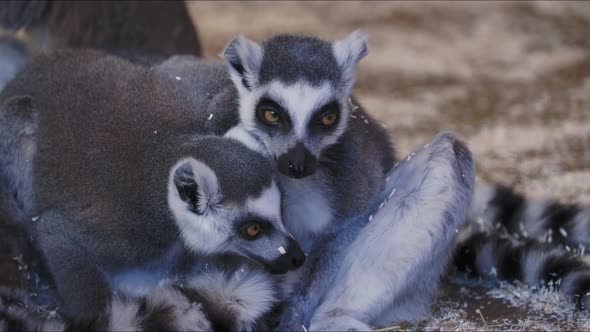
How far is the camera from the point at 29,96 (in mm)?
4602

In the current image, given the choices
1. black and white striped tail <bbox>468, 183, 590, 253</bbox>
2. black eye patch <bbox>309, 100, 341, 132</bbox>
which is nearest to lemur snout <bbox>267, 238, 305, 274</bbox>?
black eye patch <bbox>309, 100, 341, 132</bbox>

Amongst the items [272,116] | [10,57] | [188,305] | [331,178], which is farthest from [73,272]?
[10,57]

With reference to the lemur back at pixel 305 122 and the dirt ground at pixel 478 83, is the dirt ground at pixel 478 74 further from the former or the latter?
the lemur back at pixel 305 122

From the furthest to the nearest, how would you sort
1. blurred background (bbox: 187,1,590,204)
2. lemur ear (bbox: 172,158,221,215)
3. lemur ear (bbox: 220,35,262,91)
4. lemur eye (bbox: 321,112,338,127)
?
blurred background (bbox: 187,1,590,204), lemur ear (bbox: 220,35,262,91), lemur eye (bbox: 321,112,338,127), lemur ear (bbox: 172,158,221,215)

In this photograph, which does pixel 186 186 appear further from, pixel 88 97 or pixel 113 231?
pixel 88 97

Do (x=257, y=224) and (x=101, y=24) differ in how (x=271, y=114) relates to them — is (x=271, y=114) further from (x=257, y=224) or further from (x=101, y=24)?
(x=101, y=24)

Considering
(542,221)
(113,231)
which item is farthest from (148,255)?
(542,221)

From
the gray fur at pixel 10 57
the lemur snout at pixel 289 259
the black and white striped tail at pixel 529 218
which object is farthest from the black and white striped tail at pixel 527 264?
the gray fur at pixel 10 57

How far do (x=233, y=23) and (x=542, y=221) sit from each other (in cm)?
578

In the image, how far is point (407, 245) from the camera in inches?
163

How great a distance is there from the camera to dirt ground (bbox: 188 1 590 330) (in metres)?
6.87

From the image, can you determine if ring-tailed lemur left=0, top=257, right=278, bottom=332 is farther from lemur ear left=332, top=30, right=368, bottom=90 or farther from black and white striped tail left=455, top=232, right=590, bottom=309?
black and white striped tail left=455, top=232, right=590, bottom=309

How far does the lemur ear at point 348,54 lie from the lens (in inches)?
162

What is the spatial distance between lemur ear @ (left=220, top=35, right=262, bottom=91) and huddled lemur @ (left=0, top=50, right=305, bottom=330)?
13.4 inches
